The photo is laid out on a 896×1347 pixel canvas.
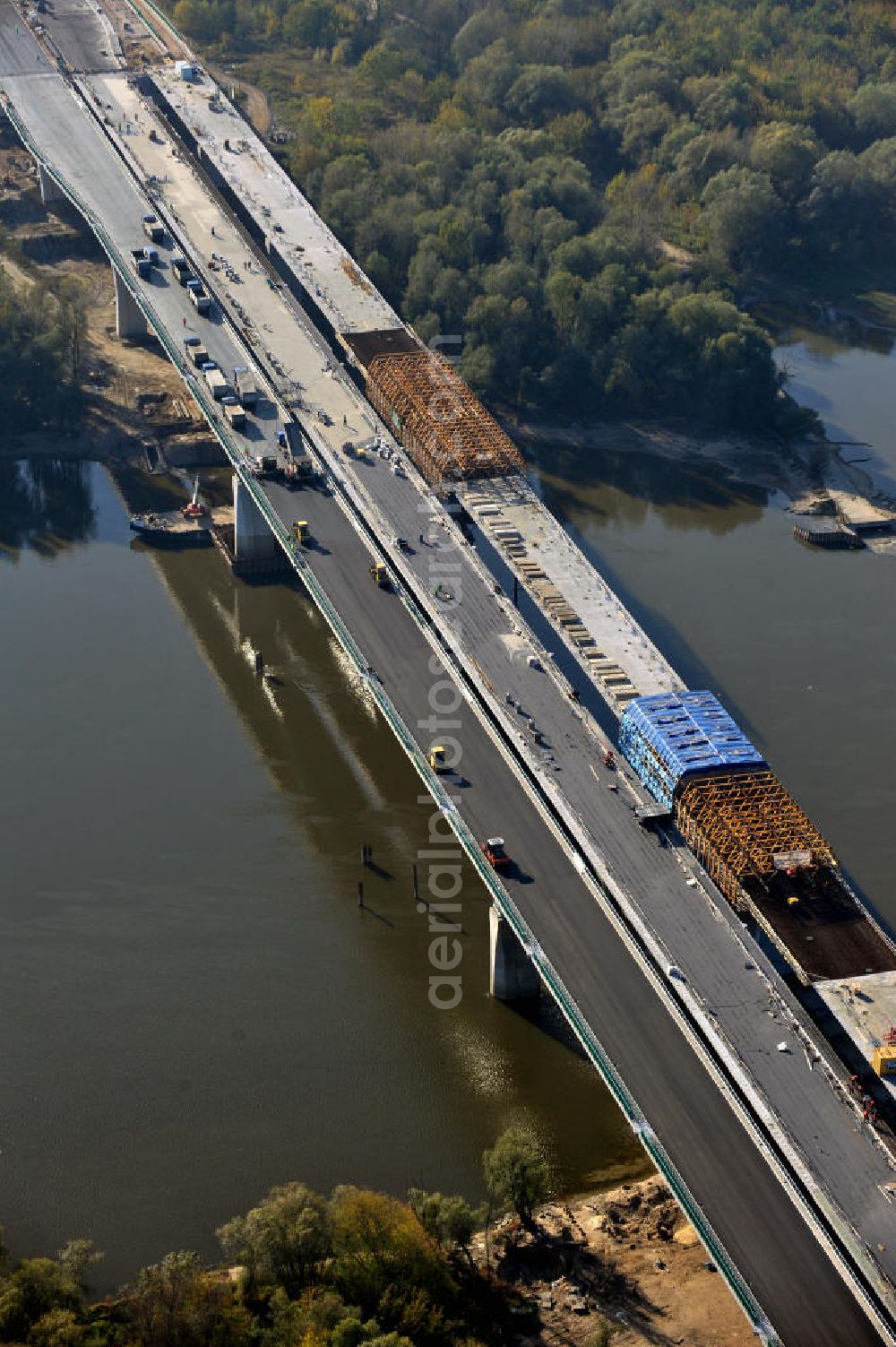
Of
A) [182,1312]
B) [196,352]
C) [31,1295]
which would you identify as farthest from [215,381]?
[182,1312]

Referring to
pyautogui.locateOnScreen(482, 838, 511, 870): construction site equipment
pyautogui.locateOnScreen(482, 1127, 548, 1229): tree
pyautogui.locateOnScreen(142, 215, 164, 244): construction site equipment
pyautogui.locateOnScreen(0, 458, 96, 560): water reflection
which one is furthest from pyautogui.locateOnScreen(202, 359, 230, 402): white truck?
pyautogui.locateOnScreen(482, 1127, 548, 1229): tree

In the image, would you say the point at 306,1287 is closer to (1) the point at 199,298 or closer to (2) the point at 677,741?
(2) the point at 677,741

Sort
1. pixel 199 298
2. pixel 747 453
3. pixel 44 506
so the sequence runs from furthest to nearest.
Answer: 1. pixel 747 453
2. pixel 199 298
3. pixel 44 506

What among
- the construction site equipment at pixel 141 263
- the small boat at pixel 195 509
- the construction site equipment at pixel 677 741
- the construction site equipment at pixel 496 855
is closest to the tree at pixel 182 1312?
the construction site equipment at pixel 496 855

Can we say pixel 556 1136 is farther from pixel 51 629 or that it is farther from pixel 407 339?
pixel 407 339

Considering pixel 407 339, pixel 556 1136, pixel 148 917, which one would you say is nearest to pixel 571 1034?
pixel 556 1136
